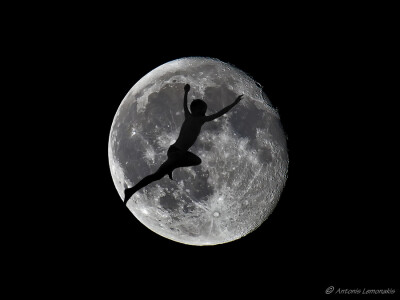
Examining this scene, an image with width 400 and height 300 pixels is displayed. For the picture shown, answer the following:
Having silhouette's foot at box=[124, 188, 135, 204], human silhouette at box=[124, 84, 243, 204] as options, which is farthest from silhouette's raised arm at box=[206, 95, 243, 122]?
silhouette's foot at box=[124, 188, 135, 204]

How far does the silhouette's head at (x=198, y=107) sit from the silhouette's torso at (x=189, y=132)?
7cm

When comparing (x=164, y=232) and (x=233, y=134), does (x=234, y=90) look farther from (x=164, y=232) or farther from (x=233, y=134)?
(x=164, y=232)

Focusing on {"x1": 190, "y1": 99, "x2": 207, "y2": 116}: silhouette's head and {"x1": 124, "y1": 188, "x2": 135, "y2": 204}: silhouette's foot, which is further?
{"x1": 124, "y1": 188, "x2": 135, "y2": 204}: silhouette's foot

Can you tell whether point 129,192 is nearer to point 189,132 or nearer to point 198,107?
point 189,132

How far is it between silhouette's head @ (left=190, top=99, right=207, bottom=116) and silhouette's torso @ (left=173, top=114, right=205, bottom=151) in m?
0.07

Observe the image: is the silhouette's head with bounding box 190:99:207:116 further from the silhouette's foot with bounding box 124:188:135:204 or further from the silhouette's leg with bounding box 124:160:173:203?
the silhouette's foot with bounding box 124:188:135:204

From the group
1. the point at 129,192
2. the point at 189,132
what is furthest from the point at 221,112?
the point at 129,192

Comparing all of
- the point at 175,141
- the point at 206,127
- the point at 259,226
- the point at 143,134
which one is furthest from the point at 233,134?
the point at 259,226

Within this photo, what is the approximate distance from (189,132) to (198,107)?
0.41 meters

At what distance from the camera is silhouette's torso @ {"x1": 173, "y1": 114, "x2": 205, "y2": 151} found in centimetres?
513

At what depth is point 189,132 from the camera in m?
5.13

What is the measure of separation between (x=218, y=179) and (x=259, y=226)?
1.50 metres

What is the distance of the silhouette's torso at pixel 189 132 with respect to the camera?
5.13 m

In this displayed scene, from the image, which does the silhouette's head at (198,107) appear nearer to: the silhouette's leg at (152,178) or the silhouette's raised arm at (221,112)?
the silhouette's raised arm at (221,112)
